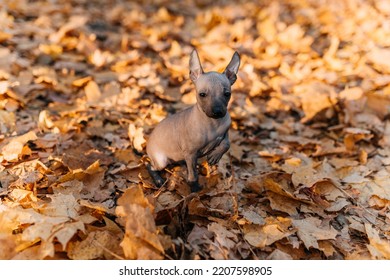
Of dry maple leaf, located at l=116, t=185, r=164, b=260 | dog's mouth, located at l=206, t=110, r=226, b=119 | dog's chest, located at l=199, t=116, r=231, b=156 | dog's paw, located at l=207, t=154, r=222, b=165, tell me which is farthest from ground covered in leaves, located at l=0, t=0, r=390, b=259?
dog's mouth, located at l=206, t=110, r=226, b=119

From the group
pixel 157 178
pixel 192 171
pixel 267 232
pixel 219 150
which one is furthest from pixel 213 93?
pixel 267 232

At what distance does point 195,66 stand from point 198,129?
1.44 ft

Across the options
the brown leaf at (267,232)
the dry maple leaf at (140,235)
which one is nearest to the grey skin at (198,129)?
the brown leaf at (267,232)

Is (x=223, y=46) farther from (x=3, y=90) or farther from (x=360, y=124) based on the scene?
(x=3, y=90)

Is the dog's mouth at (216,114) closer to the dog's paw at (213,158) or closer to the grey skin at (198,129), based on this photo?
the grey skin at (198,129)

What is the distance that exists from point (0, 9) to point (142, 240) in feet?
16.1

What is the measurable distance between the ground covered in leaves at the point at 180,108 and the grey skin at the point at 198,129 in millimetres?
234

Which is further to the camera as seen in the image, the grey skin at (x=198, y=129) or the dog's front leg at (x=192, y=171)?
the dog's front leg at (x=192, y=171)

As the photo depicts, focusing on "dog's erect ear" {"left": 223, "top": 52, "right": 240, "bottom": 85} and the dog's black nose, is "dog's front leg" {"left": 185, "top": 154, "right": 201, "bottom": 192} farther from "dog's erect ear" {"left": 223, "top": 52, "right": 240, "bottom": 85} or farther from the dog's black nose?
"dog's erect ear" {"left": 223, "top": 52, "right": 240, "bottom": 85}

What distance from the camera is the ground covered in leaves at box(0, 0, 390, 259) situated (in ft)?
7.98

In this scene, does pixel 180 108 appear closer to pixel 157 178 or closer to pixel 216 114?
pixel 157 178

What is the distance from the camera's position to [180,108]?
4207 millimetres

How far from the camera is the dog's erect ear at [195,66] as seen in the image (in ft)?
8.71

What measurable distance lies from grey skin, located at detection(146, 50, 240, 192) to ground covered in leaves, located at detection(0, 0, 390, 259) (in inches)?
9.2
